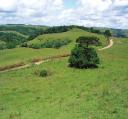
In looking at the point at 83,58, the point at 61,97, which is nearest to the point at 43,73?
the point at 83,58

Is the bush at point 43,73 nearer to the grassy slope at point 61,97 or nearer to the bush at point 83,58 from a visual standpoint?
the grassy slope at point 61,97

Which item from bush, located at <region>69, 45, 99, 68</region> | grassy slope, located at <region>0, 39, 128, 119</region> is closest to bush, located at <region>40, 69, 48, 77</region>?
grassy slope, located at <region>0, 39, 128, 119</region>

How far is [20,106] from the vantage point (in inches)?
1312

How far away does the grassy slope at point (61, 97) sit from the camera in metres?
27.3

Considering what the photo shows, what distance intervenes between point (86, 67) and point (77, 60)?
2.10 m

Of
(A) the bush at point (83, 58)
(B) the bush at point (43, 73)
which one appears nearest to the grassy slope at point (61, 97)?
(B) the bush at point (43, 73)

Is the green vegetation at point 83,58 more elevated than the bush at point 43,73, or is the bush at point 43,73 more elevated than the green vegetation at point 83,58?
the green vegetation at point 83,58

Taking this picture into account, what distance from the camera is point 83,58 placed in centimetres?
6638

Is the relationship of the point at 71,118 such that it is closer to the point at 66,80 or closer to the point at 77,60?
the point at 66,80

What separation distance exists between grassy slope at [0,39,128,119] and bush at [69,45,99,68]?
307 inches

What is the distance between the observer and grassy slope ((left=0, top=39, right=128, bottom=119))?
27328 millimetres

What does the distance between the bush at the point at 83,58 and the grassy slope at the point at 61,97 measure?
307 inches

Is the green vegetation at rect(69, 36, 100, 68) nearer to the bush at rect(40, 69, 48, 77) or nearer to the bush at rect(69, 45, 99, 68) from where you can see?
the bush at rect(69, 45, 99, 68)

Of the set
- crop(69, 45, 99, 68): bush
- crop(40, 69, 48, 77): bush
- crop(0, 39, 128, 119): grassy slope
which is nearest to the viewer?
crop(0, 39, 128, 119): grassy slope
